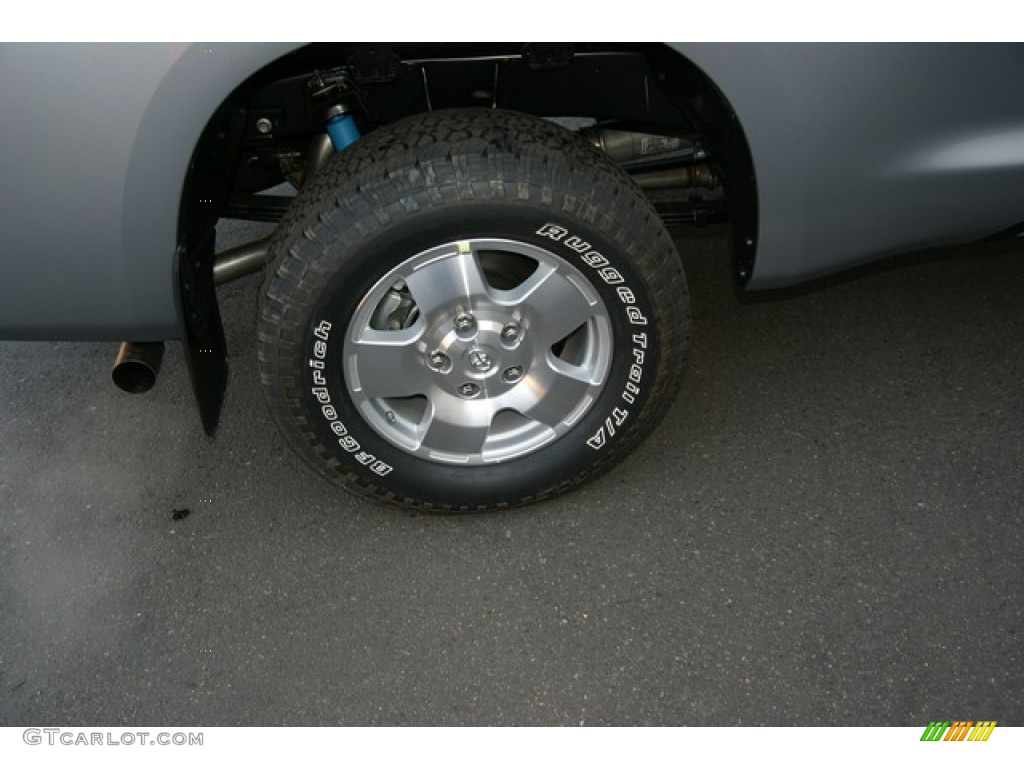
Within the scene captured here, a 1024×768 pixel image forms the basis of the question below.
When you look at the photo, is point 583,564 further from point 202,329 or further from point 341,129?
point 341,129

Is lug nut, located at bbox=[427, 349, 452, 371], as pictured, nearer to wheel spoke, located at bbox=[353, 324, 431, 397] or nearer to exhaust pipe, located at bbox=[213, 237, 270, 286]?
wheel spoke, located at bbox=[353, 324, 431, 397]

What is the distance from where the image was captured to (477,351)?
2291mm

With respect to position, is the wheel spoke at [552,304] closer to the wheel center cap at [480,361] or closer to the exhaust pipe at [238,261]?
the wheel center cap at [480,361]

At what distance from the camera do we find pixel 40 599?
7.97ft

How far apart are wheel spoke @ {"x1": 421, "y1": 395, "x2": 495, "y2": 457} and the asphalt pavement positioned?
25 cm

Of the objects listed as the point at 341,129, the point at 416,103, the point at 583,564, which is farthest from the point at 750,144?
the point at 583,564

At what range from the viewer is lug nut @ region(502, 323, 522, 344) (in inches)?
89.8

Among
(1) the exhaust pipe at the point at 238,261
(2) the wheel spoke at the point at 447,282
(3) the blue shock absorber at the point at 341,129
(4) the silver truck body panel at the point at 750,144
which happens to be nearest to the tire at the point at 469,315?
(2) the wheel spoke at the point at 447,282

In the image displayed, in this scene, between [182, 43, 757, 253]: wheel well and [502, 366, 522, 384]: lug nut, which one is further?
[502, 366, 522, 384]: lug nut

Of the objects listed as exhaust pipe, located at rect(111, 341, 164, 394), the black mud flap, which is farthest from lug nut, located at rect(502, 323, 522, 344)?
exhaust pipe, located at rect(111, 341, 164, 394)

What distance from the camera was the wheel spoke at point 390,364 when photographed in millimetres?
2225

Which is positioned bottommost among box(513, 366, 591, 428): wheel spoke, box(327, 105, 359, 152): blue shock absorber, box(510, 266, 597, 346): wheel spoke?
box(513, 366, 591, 428): wheel spoke

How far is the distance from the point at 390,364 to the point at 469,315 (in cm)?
22

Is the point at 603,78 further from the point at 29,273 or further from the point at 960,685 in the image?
the point at 960,685
